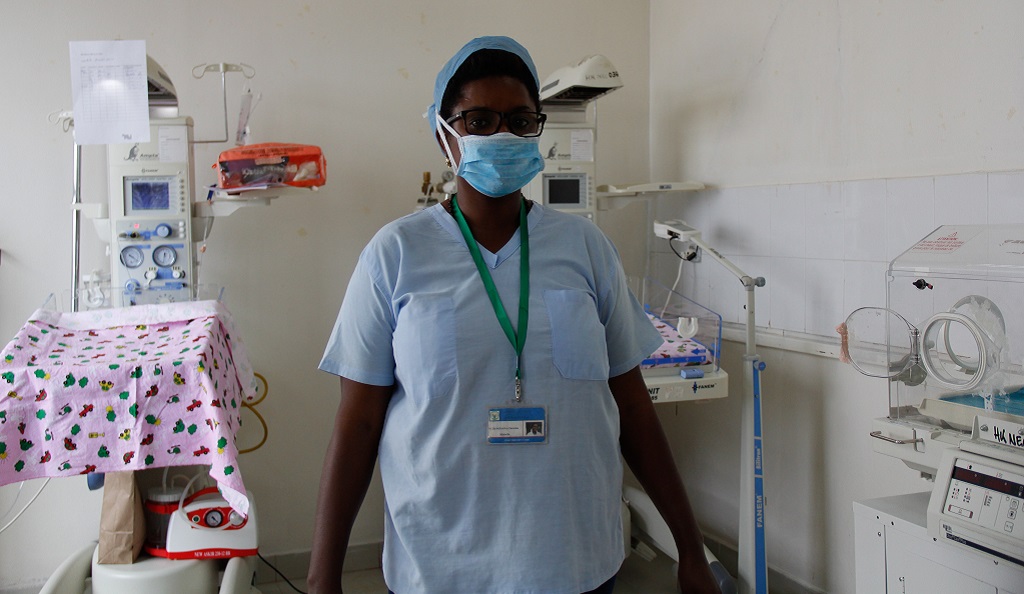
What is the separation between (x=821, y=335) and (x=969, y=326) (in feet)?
3.82

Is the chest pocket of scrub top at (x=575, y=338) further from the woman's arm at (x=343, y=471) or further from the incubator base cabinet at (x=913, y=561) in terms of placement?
the incubator base cabinet at (x=913, y=561)

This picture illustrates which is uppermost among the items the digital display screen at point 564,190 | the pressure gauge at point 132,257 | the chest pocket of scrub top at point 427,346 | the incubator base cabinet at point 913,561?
the digital display screen at point 564,190

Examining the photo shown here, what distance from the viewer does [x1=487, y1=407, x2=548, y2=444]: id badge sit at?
3.87 ft

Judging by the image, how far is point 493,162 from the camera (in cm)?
130

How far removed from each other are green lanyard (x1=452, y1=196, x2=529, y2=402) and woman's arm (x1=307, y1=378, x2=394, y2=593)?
0.21m

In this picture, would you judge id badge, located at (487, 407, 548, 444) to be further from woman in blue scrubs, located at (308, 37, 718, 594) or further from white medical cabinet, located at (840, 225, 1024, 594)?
white medical cabinet, located at (840, 225, 1024, 594)

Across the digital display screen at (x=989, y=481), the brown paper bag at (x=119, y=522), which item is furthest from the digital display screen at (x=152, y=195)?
the digital display screen at (x=989, y=481)

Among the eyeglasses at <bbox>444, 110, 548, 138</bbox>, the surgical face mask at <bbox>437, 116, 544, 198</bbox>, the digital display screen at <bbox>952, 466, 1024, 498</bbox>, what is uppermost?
the eyeglasses at <bbox>444, 110, 548, 138</bbox>

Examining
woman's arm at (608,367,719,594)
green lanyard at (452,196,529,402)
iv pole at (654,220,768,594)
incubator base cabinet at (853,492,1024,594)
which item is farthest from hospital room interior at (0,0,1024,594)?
green lanyard at (452,196,529,402)

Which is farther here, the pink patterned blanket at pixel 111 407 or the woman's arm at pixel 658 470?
the pink patterned blanket at pixel 111 407

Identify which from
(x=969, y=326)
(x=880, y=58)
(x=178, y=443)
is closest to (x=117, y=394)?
(x=178, y=443)

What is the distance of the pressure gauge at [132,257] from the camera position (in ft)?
8.28

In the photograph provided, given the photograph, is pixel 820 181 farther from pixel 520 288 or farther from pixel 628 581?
pixel 520 288

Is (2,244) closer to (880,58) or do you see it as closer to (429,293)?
(429,293)
